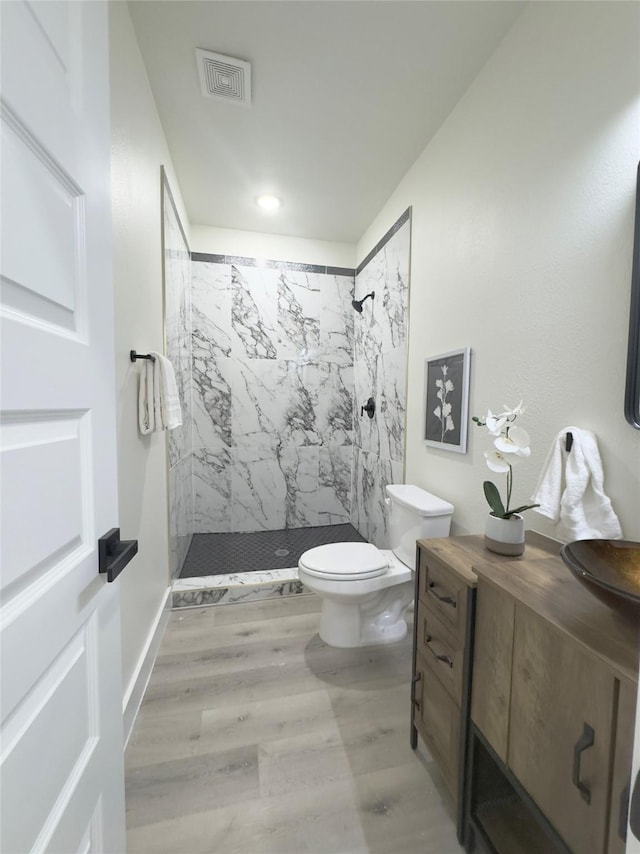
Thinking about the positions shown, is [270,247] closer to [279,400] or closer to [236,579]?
[279,400]

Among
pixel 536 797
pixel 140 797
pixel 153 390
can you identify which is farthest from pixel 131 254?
pixel 536 797

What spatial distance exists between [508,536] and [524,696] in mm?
389

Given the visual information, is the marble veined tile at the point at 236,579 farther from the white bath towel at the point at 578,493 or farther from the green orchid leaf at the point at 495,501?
the white bath towel at the point at 578,493

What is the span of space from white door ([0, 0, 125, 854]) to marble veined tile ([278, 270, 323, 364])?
233cm

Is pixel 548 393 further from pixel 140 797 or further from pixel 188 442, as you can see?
pixel 188 442

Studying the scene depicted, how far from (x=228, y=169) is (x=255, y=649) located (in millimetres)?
2772

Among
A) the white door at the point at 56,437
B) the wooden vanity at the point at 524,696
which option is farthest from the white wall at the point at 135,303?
the wooden vanity at the point at 524,696

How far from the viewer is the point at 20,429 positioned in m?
0.43

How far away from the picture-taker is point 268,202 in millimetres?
2406

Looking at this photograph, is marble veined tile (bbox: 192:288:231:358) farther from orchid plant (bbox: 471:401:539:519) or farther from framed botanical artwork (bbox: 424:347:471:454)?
orchid plant (bbox: 471:401:539:519)

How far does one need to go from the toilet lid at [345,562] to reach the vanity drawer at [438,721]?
1.42 ft

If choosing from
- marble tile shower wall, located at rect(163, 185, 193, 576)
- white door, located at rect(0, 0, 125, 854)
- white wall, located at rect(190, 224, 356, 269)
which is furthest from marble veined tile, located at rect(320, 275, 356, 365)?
white door, located at rect(0, 0, 125, 854)

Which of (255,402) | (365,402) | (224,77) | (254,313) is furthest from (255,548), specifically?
(224,77)

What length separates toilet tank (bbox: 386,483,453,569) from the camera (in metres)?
1.56
